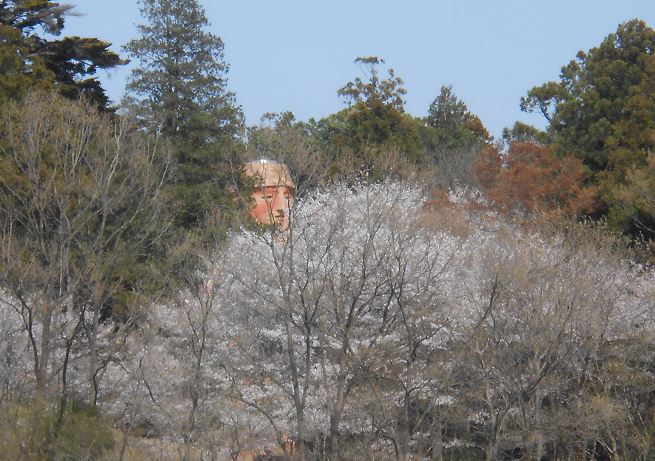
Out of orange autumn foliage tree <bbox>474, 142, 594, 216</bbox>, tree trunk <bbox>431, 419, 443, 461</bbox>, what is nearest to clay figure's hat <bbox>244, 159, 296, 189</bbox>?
Result: tree trunk <bbox>431, 419, 443, 461</bbox>

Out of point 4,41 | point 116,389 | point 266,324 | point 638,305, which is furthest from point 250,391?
point 4,41

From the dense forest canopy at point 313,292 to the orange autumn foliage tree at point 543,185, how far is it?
0.07 meters

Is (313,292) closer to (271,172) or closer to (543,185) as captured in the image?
(271,172)

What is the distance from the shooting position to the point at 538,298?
59.6 ft

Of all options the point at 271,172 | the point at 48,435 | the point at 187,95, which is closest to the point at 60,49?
the point at 187,95

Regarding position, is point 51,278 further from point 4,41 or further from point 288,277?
point 4,41

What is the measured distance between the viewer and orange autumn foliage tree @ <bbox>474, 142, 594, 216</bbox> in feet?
85.5

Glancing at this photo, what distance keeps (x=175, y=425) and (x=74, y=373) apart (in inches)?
170

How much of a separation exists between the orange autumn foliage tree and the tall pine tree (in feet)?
25.7

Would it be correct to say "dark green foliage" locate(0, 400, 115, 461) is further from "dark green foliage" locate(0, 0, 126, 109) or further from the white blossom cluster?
"dark green foliage" locate(0, 0, 126, 109)

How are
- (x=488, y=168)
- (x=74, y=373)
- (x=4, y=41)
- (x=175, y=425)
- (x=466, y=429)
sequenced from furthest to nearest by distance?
1. (x=488, y=168)
2. (x=4, y=41)
3. (x=74, y=373)
4. (x=466, y=429)
5. (x=175, y=425)

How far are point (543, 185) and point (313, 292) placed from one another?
399 inches

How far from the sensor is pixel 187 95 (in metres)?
30.0

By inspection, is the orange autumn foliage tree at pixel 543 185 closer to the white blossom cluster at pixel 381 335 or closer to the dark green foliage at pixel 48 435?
the white blossom cluster at pixel 381 335
